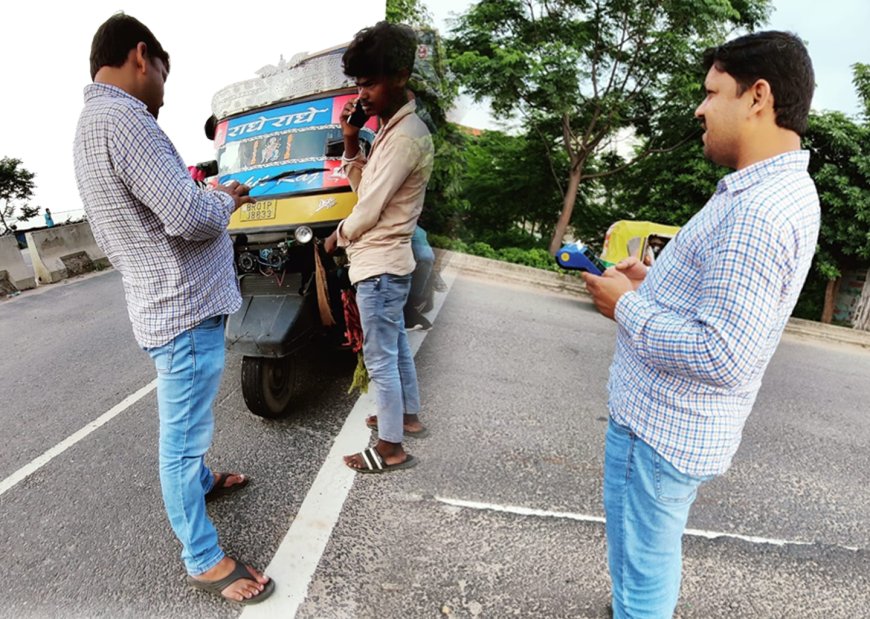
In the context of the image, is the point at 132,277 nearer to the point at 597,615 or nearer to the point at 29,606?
the point at 29,606

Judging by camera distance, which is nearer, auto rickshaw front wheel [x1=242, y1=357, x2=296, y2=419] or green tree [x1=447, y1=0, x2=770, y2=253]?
green tree [x1=447, y1=0, x2=770, y2=253]

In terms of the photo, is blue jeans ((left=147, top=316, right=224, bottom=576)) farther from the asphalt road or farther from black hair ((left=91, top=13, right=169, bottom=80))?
black hair ((left=91, top=13, right=169, bottom=80))

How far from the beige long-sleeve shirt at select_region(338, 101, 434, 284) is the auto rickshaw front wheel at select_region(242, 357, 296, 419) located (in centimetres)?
58

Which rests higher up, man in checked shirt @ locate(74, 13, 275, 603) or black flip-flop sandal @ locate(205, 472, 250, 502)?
man in checked shirt @ locate(74, 13, 275, 603)

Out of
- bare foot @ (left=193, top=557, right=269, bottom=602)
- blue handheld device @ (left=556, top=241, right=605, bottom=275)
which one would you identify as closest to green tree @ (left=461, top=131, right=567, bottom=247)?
blue handheld device @ (left=556, top=241, right=605, bottom=275)

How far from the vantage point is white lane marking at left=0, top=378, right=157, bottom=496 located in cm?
150

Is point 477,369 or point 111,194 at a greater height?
point 111,194

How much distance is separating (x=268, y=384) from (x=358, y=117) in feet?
3.30

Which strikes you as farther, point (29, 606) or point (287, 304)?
point (287, 304)

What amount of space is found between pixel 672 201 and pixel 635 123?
0.67 feet

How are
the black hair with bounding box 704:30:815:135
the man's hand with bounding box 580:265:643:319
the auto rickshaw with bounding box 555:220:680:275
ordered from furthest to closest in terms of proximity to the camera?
the auto rickshaw with bounding box 555:220:680:275 → the man's hand with bounding box 580:265:643:319 → the black hair with bounding box 704:30:815:135

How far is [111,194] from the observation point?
2.80ft

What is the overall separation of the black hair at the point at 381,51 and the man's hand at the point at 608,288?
534 mm

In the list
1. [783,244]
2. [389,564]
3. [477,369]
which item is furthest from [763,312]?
[477,369]
